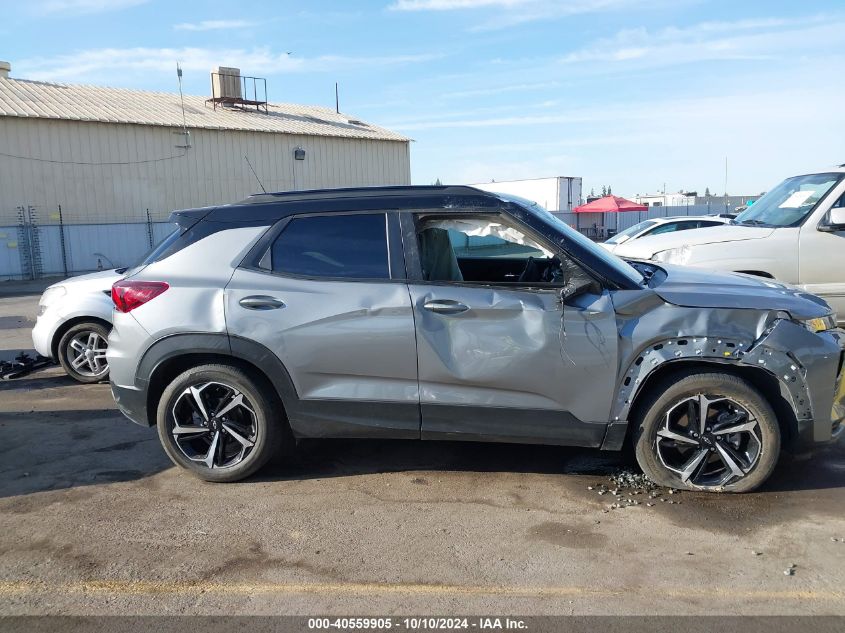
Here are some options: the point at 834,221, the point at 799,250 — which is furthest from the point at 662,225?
the point at 834,221

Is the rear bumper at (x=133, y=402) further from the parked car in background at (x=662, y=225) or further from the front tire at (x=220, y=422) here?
the parked car in background at (x=662, y=225)

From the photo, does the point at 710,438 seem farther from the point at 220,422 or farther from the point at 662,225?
the point at 662,225

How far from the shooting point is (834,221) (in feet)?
22.7

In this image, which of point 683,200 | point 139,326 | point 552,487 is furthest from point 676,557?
point 683,200

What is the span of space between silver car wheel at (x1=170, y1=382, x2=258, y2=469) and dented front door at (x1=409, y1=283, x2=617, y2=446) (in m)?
1.22

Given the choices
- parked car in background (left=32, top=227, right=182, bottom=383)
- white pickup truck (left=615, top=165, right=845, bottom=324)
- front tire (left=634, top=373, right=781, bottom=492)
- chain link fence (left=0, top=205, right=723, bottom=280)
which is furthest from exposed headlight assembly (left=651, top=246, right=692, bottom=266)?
chain link fence (left=0, top=205, right=723, bottom=280)

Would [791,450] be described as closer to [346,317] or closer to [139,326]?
[346,317]

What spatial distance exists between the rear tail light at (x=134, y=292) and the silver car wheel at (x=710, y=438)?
3285mm

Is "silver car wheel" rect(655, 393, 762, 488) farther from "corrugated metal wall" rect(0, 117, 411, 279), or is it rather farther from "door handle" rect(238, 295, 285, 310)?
"corrugated metal wall" rect(0, 117, 411, 279)

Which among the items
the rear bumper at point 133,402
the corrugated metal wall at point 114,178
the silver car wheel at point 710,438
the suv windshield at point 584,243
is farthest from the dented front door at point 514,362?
the corrugated metal wall at point 114,178

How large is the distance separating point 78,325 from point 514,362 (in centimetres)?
520

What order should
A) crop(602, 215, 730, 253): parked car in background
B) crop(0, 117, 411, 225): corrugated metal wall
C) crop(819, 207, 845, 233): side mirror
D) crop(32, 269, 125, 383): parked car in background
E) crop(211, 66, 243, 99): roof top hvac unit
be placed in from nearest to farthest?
crop(819, 207, 845, 233): side mirror, crop(32, 269, 125, 383): parked car in background, crop(602, 215, 730, 253): parked car in background, crop(0, 117, 411, 225): corrugated metal wall, crop(211, 66, 243, 99): roof top hvac unit

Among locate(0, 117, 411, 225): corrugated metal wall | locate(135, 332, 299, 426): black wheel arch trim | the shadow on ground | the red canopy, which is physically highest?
locate(0, 117, 411, 225): corrugated metal wall

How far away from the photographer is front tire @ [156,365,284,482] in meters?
4.39
